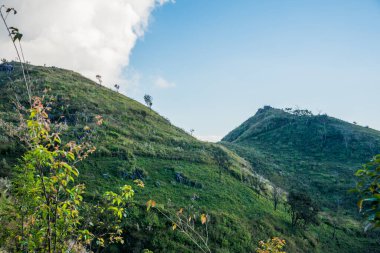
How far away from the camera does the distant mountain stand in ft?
244

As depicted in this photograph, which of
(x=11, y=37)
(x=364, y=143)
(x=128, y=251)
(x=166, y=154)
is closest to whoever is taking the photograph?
(x=11, y=37)

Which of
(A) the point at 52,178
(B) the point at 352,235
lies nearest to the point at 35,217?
(A) the point at 52,178

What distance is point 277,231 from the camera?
36906 millimetres

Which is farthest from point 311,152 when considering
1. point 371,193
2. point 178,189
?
point 371,193

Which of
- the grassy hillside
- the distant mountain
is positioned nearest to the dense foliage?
the grassy hillside

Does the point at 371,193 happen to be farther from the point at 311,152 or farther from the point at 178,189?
the point at 311,152

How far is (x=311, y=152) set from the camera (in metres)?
108

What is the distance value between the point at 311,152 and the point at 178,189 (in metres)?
85.7

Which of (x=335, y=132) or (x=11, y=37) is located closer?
(x=11, y=37)

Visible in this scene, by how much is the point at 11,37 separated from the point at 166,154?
4805cm

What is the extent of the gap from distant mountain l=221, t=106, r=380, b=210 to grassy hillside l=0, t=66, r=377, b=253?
69.6 feet

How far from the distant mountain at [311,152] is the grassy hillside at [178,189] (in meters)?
21.2

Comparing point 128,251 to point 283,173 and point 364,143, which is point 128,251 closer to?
point 283,173

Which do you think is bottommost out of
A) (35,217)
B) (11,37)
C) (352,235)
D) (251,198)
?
(352,235)
